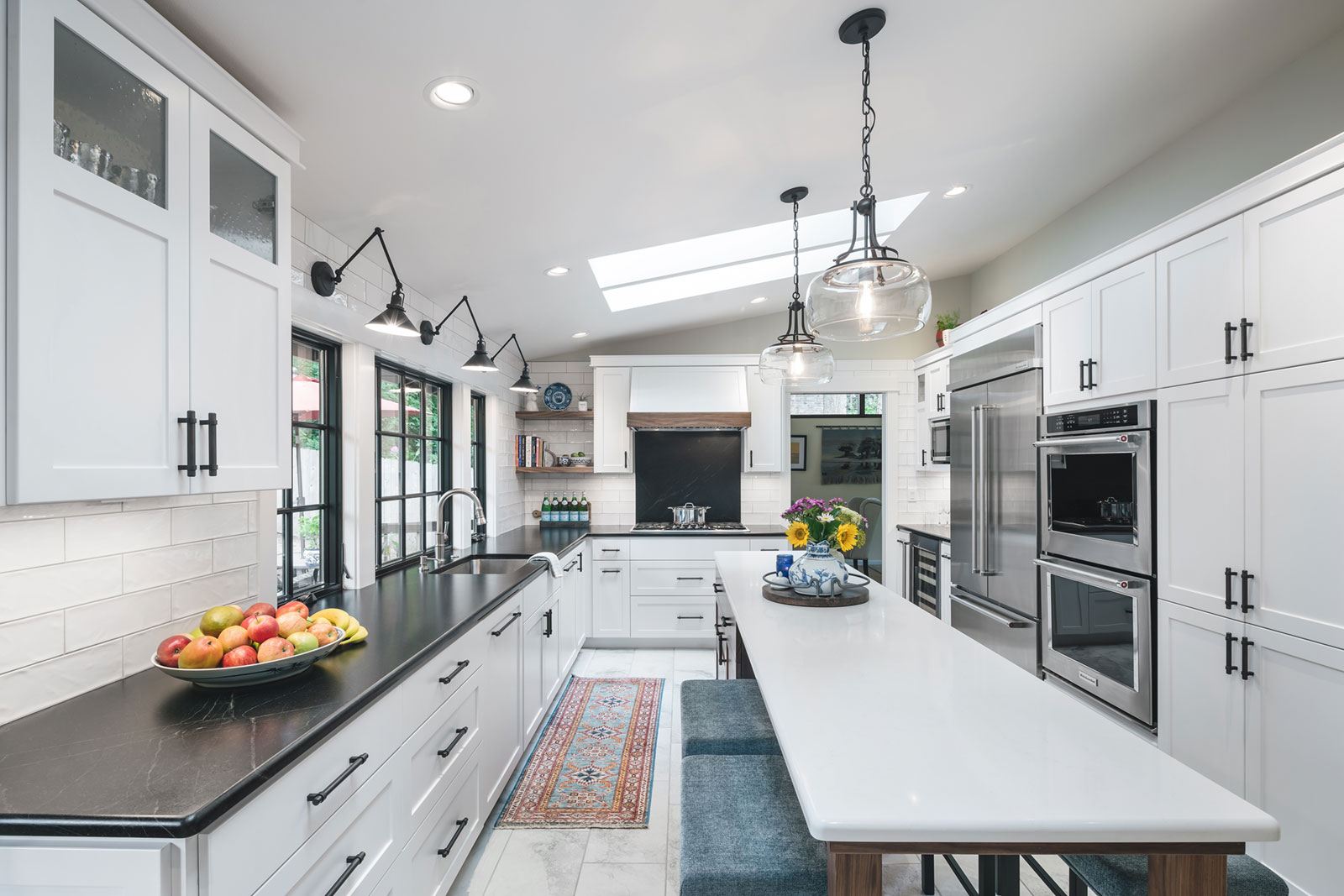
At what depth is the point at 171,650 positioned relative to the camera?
1.37 m

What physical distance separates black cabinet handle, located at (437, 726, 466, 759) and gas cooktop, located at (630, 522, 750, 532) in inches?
113

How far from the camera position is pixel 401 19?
141 centimetres

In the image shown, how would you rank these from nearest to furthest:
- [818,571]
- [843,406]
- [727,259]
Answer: [818,571]
[727,259]
[843,406]

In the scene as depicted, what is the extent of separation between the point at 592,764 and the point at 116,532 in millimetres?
2192

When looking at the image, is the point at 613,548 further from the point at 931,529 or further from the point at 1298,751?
the point at 1298,751

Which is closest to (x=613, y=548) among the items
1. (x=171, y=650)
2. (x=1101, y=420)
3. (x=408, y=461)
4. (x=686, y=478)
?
(x=686, y=478)

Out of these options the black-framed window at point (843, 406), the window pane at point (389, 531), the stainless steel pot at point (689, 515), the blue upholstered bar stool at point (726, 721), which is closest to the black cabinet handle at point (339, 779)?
the blue upholstered bar stool at point (726, 721)

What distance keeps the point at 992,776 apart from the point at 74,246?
1828 mm

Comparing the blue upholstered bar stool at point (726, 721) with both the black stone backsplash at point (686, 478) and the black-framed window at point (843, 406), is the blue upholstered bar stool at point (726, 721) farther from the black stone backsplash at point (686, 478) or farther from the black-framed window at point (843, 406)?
the black-framed window at point (843, 406)

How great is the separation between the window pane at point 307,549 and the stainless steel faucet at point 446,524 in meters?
0.62

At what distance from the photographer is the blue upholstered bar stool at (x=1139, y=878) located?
1.15 metres

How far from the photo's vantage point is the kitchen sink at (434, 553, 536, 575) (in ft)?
11.3

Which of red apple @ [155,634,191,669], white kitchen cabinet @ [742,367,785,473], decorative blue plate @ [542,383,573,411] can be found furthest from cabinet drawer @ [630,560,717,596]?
red apple @ [155,634,191,669]

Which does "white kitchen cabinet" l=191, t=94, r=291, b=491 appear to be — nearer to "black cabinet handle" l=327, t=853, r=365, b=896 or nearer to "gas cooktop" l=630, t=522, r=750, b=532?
"black cabinet handle" l=327, t=853, r=365, b=896
